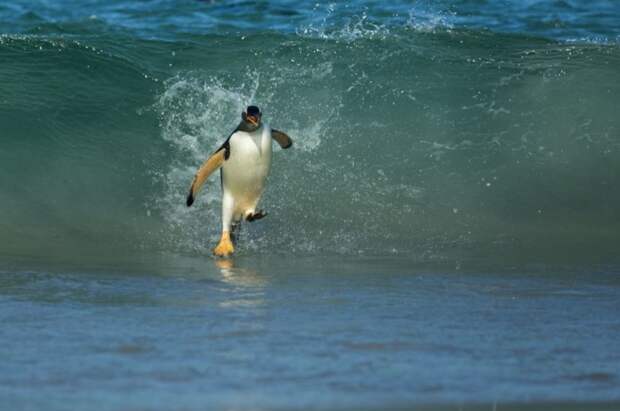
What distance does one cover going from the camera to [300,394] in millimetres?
5629

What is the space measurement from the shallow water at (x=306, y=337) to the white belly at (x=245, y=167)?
132 cm

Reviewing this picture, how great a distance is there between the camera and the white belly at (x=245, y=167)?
10180 millimetres

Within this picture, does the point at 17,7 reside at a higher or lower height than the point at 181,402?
higher

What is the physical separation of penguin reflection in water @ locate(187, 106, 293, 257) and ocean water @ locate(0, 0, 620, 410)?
262 millimetres

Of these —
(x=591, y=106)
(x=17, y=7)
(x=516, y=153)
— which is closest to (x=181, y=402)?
(x=516, y=153)

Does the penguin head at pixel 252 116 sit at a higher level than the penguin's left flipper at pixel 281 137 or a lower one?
higher

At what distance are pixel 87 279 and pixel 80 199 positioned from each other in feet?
12.2

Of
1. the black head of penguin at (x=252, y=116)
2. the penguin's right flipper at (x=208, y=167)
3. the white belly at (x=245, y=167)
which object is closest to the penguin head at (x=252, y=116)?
the black head of penguin at (x=252, y=116)

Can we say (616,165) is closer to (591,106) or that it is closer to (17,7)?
(591,106)

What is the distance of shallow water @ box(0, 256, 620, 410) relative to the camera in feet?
18.6

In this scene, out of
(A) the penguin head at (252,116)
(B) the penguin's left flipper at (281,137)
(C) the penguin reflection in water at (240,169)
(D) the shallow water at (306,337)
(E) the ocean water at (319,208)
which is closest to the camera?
(D) the shallow water at (306,337)

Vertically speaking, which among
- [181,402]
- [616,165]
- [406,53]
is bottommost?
[181,402]

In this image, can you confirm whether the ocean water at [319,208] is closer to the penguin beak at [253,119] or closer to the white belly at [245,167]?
the white belly at [245,167]

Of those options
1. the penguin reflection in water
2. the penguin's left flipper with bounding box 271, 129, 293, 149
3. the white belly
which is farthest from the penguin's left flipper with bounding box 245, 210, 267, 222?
the penguin's left flipper with bounding box 271, 129, 293, 149
